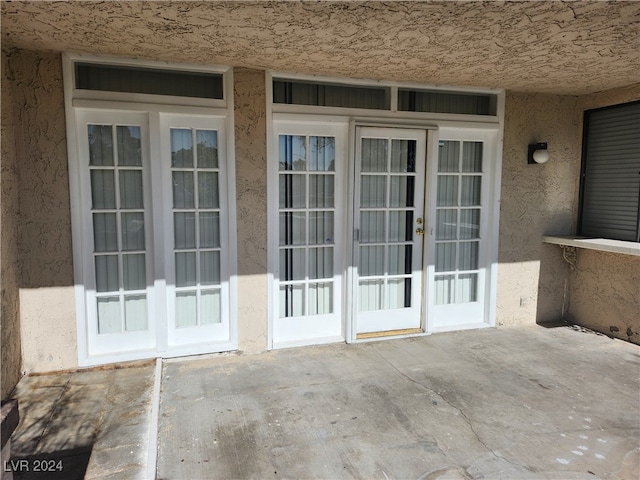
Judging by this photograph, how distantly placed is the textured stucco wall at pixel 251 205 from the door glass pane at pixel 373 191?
98 centimetres

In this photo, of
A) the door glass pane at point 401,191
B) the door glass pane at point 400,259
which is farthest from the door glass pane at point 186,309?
the door glass pane at point 401,191

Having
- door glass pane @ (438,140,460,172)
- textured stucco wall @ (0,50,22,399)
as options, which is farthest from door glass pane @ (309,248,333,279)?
textured stucco wall @ (0,50,22,399)

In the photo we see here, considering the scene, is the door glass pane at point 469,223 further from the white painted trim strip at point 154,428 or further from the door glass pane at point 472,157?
the white painted trim strip at point 154,428

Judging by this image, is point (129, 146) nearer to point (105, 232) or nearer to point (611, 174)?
point (105, 232)

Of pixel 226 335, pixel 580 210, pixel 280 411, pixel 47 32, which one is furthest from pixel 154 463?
pixel 580 210

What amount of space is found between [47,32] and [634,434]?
456cm

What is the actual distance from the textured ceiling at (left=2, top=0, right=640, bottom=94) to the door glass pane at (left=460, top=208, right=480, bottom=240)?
55.4 inches

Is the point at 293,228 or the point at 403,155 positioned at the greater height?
the point at 403,155

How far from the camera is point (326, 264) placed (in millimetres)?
4152

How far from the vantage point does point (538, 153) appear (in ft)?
14.6

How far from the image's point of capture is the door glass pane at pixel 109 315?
3.60 m

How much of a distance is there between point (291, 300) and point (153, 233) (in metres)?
1.38

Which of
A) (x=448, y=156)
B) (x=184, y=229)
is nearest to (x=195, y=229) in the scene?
(x=184, y=229)

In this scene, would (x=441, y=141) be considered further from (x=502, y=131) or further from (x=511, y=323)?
(x=511, y=323)
